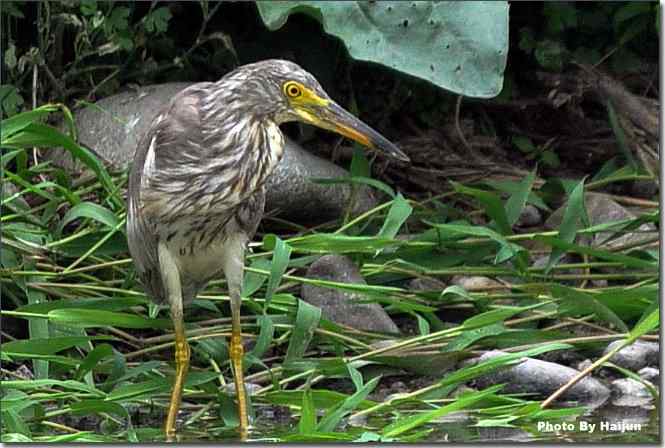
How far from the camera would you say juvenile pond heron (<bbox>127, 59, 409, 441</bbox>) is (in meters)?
Answer: 4.34

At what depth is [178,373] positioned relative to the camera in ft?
14.7

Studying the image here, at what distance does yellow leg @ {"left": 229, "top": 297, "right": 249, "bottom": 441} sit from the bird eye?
0.69 meters

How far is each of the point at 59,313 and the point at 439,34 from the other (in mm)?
1660

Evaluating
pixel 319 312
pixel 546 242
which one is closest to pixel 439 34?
pixel 546 242

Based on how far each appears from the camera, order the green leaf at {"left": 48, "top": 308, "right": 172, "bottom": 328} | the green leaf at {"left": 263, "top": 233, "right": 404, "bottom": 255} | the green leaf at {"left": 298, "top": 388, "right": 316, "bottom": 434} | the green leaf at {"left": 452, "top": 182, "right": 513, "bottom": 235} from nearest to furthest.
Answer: the green leaf at {"left": 298, "top": 388, "right": 316, "bottom": 434}, the green leaf at {"left": 48, "top": 308, "right": 172, "bottom": 328}, the green leaf at {"left": 263, "top": 233, "right": 404, "bottom": 255}, the green leaf at {"left": 452, "top": 182, "right": 513, "bottom": 235}

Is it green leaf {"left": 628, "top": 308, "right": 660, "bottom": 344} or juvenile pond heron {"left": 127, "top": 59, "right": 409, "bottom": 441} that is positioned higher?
juvenile pond heron {"left": 127, "top": 59, "right": 409, "bottom": 441}

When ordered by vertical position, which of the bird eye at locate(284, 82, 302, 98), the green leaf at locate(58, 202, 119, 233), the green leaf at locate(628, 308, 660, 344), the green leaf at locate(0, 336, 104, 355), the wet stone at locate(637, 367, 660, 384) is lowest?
the wet stone at locate(637, 367, 660, 384)

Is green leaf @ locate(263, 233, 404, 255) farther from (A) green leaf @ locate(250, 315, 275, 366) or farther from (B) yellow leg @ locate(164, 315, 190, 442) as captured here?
(B) yellow leg @ locate(164, 315, 190, 442)

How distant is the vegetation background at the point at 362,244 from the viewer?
4328 mm

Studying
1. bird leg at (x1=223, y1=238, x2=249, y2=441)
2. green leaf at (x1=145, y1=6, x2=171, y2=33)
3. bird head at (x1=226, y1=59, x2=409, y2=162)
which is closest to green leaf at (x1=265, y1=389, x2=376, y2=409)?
bird leg at (x1=223, y1=238, x2=249, y2=441)

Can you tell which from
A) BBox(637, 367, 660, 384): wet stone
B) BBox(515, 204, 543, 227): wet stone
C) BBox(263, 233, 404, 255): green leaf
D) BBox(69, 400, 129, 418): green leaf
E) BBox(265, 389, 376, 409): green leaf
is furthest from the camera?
BBox(515, 204, 543, 227): wet stone

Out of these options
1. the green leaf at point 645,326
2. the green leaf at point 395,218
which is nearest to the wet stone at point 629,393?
the green leaf at point 645,326

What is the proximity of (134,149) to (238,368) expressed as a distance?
147 centimetres

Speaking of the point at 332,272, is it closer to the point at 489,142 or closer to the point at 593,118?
the point at 489,142
